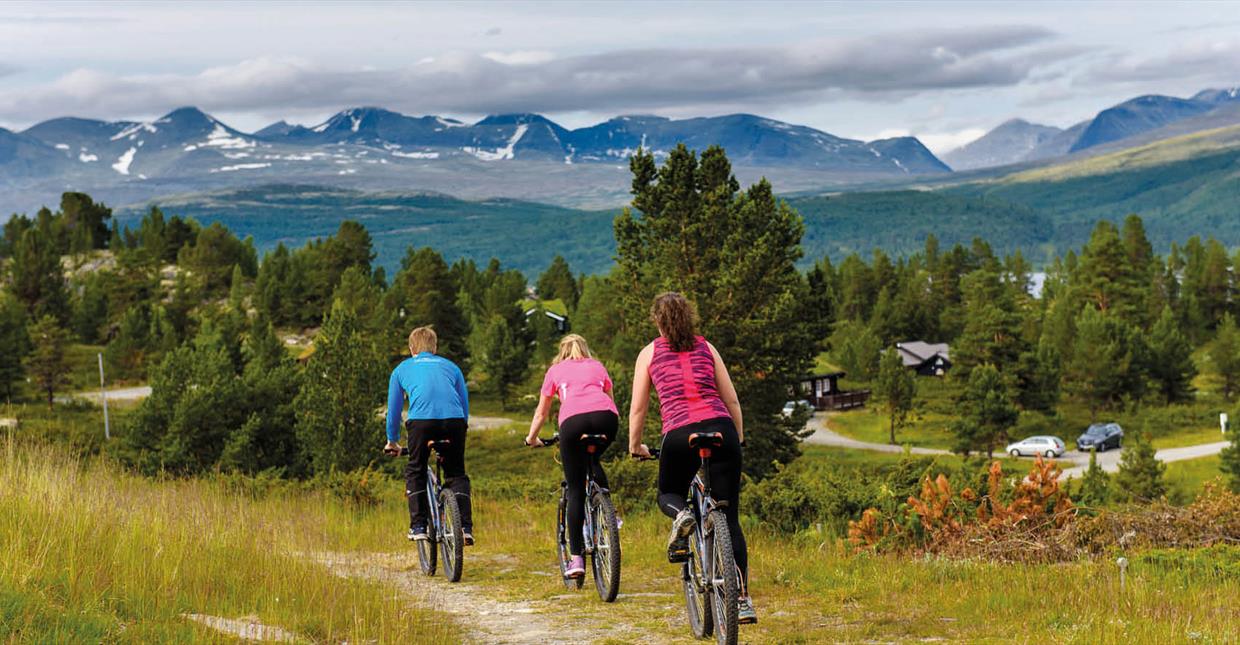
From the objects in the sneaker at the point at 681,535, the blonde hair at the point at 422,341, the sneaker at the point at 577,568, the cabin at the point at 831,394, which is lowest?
the cabin at the point at 831,394

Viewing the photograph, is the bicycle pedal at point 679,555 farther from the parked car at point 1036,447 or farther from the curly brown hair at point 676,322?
the parked car at point 1036,447

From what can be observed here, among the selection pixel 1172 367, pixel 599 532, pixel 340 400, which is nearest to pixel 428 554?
pixel 599 532

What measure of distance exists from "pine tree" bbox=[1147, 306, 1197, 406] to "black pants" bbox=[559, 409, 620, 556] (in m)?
94.8

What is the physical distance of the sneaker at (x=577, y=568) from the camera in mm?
9875

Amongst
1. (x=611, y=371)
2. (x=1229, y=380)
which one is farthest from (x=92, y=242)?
(x=1229, y=380)

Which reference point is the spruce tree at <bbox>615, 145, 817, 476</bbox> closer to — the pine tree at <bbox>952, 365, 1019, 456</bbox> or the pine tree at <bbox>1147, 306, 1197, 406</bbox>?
the pine tree at <bbox>952, 365, 1019, 456</bbox>

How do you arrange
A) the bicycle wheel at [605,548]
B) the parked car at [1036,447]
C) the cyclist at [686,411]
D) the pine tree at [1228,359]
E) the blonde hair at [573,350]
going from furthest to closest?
1. the pine tree at [1228,359]
2. the parked car at [1036,447]
3. the blonde hair at [573,350]
4. the bicycle wheel at [605,548]
5. the cyclist at [686,411]

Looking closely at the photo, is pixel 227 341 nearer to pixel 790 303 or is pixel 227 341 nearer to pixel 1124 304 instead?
pixel 790 303

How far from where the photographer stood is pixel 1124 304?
4385 inches

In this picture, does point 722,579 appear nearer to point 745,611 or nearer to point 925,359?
point 745,611

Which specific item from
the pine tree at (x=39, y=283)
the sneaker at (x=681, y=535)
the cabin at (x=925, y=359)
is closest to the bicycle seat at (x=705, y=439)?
the sneaker at (x=681, y=535)

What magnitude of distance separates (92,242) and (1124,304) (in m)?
123

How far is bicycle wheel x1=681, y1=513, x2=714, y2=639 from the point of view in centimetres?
775

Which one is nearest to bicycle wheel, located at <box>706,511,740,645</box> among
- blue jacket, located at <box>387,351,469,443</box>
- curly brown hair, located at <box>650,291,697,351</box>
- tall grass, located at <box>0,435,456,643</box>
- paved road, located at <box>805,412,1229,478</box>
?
curly brown hair, located at <box>650,291,697,351</box>
